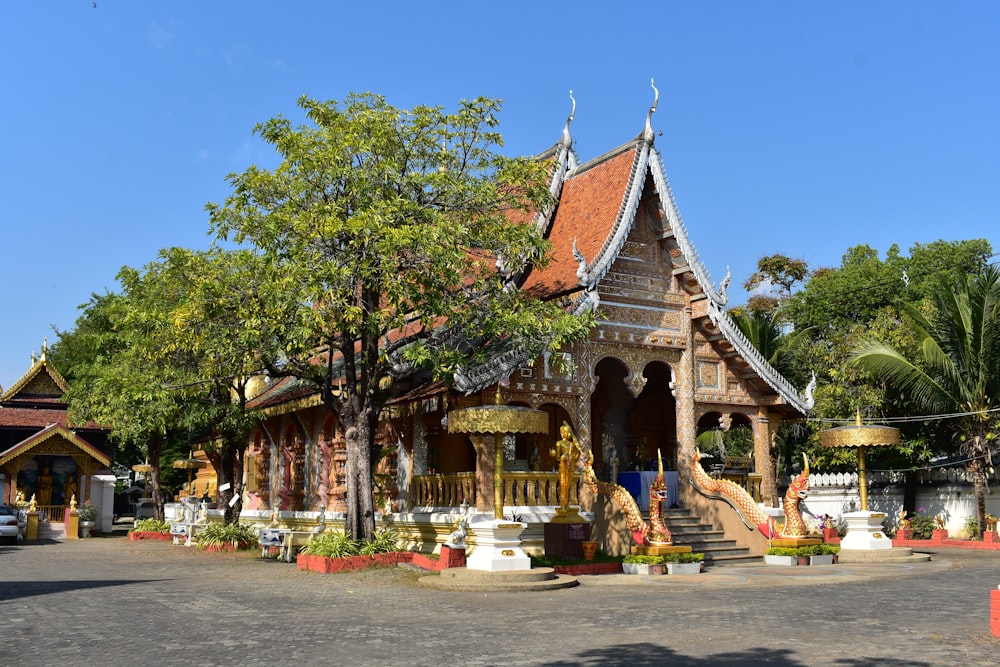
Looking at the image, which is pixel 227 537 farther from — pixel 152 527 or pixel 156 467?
pixel 156 467

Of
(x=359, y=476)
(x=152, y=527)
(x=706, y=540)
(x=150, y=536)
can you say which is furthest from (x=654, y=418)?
(x=152, y=527)

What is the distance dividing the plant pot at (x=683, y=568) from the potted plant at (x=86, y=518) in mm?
22543

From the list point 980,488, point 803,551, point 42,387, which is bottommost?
point 803,551

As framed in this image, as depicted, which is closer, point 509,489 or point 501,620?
point 501,620

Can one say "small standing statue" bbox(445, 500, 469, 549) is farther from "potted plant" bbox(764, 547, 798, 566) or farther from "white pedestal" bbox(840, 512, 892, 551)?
"white pedestal" bbox(840, 512, 892, 551)

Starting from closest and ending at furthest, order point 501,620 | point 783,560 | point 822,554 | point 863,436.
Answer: point 501,620 → point 783,560 → point 822,554 → point 863,436

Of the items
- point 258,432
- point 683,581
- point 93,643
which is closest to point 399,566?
point 683,581

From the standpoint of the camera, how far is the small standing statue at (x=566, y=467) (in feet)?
53.3

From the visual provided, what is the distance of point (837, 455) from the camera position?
85.7 ft

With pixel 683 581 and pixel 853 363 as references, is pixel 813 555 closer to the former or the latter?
pixel 683 581

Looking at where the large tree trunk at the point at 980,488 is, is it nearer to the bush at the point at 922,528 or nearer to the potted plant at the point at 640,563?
the bush at the point at 922,528

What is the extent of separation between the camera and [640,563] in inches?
599

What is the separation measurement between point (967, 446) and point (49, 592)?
2014 cm

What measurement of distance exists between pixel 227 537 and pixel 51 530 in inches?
500
